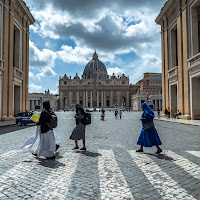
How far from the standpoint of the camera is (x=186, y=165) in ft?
16.5

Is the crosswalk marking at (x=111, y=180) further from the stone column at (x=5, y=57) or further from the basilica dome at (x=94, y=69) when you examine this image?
the basilica dome at (x=94, y=69)

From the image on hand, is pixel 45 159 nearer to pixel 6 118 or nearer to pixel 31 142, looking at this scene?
pixel 31 142

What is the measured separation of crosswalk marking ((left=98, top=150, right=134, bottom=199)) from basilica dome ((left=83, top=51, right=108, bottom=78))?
12464 centimetres

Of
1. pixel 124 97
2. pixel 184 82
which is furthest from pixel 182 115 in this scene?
pixel 124 97

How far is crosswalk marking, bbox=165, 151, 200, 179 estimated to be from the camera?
177 inches

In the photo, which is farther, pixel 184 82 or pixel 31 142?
pixel 184 82

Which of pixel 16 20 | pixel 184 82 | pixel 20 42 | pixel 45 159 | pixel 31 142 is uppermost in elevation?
pixel 16 20

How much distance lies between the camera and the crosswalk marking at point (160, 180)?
3.40m

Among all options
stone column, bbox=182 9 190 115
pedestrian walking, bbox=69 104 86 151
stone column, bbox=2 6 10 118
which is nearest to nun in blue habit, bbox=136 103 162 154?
pedestrian walking, bbox=69 104 86 151

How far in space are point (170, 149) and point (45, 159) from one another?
3.98 m

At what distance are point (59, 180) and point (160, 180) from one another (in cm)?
192

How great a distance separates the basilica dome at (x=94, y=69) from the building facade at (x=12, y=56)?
10267cm

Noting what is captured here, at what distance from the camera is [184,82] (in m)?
21.4

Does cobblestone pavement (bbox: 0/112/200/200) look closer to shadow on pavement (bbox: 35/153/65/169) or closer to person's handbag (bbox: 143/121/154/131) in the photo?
shadow on pavement (bbox: 35/153/65/169)
